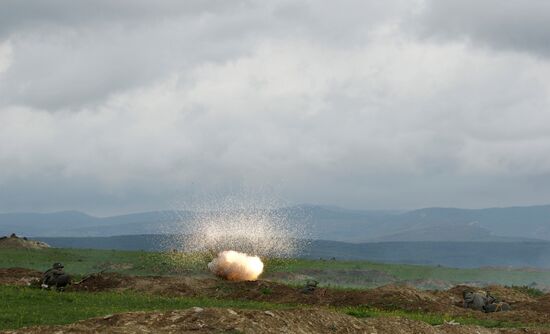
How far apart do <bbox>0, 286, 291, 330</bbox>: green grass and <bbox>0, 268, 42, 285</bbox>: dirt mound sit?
14.3m

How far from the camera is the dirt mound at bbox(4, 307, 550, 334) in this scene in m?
31.2

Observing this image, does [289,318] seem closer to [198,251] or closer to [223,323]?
[223,323]

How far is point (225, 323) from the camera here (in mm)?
31953

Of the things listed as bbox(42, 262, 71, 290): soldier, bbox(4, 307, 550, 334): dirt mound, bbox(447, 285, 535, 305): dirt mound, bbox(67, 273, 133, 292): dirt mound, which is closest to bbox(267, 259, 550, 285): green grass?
bbox(447, 285, 535, 305): dirt mound

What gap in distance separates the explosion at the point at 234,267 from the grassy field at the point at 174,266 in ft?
32.4

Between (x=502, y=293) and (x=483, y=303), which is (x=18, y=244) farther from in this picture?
(x=483, y=303)

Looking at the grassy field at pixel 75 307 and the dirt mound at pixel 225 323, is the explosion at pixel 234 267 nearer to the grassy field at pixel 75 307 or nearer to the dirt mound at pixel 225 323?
the grassy field at pixel 75 307

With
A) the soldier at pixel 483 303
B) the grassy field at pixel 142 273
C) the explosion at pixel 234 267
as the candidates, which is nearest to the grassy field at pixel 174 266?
the grassy field at pixel 142 273

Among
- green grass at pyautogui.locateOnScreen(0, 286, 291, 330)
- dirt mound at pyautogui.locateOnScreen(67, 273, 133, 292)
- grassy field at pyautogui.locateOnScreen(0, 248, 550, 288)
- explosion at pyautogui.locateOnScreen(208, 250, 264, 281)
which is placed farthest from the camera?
grassy field at pyautogui.locateOnScreen(0, 248, 550, 288)

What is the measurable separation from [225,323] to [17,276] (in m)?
43.8

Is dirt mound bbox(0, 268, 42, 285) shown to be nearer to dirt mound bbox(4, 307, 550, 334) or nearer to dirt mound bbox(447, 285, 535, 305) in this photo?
dirt mound bbox(4, 307, 550, 334)

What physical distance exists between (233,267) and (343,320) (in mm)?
36148

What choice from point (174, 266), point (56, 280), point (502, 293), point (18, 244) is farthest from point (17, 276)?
point (502, 293)

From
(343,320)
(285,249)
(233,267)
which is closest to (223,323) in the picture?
(343,320)
